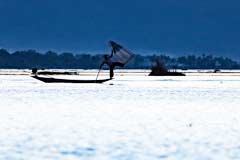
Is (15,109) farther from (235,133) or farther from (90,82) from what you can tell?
(90,82)

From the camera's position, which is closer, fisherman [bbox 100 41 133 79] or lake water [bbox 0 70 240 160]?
lake water [bbox 0 70 240 160]

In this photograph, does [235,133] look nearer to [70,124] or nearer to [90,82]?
[70,124]

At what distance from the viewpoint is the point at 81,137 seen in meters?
17.6

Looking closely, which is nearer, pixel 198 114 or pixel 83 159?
pixel 83 159

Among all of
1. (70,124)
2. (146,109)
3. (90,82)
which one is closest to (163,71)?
(90,82)

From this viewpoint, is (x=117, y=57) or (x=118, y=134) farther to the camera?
(x=117, y=57)

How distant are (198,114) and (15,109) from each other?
27.8ft

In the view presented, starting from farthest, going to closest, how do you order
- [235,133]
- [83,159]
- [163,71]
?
[163,71] < [235,133] < [83,159]

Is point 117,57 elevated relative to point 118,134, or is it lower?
elevated

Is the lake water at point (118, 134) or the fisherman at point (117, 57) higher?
the fisherman at point (117, 57)

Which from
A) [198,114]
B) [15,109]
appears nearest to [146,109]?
[198,114]

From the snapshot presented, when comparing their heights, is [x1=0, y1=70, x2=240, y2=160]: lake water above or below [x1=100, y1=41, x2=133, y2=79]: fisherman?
below

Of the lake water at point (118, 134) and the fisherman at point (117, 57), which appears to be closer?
the lake water at point (118, 134)

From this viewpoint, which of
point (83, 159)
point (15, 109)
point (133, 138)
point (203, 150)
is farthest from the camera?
point (15, 109)
